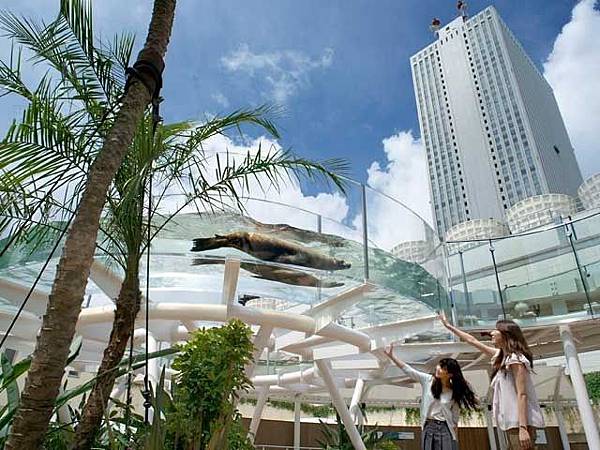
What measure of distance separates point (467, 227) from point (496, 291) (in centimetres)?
2756

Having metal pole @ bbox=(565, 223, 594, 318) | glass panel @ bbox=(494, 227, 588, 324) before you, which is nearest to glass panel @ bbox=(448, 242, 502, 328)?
glass panel @ bbox=(494, 227, 588, 324)

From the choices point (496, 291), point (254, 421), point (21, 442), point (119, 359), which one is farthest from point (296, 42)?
point (21, 442)

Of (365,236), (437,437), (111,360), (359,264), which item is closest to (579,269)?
(365,236)

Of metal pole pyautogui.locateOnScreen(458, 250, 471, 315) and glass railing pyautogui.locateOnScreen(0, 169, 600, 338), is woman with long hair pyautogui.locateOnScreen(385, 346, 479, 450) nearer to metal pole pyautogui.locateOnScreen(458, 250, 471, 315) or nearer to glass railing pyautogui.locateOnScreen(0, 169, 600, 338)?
glass railing pyautogui.locateOnScreen(0, 169, 600, 338)

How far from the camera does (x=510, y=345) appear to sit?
8.36ft

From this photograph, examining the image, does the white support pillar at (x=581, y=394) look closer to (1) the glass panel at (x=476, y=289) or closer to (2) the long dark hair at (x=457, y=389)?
(1) the glass panel at (x=476, y=289)

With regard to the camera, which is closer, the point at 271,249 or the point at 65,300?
the point at 65,300

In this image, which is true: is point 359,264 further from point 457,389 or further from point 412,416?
point 412,416

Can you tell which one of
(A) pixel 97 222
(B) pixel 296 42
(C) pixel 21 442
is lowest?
(C) pixel 21 442

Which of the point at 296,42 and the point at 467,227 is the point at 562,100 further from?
the point at 296,42

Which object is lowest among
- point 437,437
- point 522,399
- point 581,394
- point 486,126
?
point 437,437

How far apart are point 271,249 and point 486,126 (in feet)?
217

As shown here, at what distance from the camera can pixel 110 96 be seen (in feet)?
10.9

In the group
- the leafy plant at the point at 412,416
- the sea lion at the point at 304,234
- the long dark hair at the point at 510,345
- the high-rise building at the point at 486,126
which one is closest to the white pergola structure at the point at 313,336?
the sea lion at the point at 304,234
